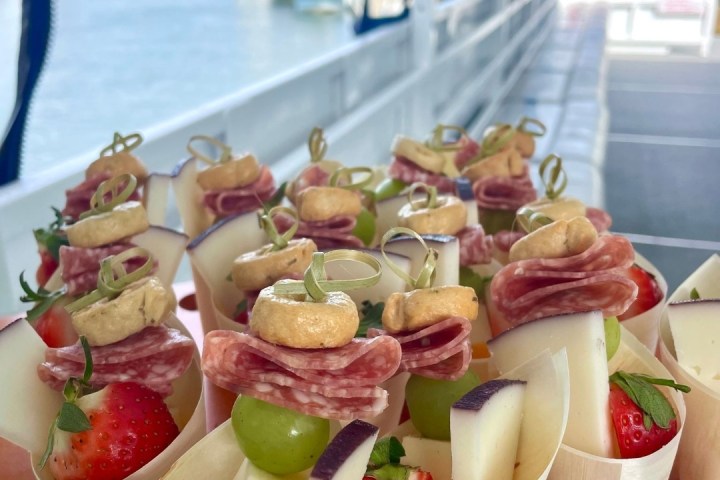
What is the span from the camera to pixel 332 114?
314cm

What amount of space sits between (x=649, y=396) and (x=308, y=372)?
351mm

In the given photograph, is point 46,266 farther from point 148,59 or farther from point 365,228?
point 148,59

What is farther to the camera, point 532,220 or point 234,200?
point 234,200

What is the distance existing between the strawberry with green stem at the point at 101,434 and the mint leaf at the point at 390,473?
0.22m

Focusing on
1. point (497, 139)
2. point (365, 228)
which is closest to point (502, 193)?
point (497, 139)

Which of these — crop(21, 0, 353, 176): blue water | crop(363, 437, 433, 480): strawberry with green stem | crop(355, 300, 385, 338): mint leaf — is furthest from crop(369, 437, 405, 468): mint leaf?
crop(21, 0, 353, 176): blue water

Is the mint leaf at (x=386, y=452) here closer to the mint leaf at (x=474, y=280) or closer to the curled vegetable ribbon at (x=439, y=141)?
the mint leaf at (x=474, y=280)

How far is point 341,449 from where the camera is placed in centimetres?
50

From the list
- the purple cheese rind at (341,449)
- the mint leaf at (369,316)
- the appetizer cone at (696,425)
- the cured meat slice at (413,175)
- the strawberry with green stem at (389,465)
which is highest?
the purple cheese rind at (341,449)

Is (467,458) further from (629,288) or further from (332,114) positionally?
(332,114)

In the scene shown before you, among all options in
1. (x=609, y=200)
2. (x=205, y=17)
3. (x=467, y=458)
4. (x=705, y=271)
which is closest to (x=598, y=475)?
(x=467, y=458)

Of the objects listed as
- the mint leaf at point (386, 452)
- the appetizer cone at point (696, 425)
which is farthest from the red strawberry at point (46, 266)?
the appetizer cone at point (696, 425)

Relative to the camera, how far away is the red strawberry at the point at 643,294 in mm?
918

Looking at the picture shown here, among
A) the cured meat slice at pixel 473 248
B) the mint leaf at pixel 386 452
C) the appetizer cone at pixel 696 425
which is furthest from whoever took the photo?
the cured meat slice at pixel 473 248
